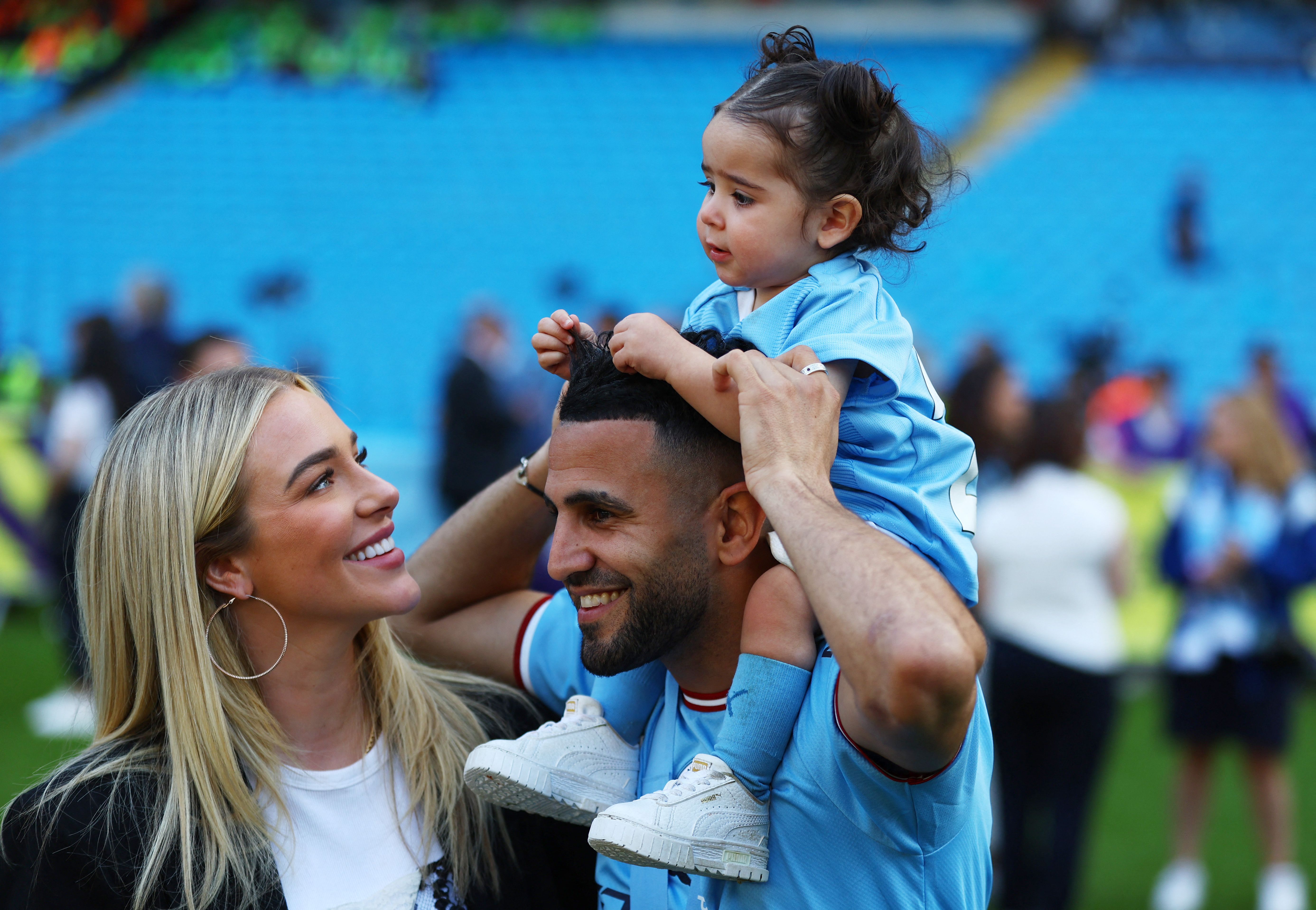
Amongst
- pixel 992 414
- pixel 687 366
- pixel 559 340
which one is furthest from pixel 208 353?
pixel 687 366

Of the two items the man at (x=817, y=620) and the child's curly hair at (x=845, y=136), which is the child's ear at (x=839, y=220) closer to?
the child's curly hair at (x=845, y=136)

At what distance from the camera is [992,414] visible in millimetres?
5156

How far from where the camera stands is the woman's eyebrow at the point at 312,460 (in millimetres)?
2049

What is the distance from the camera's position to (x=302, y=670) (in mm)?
2156

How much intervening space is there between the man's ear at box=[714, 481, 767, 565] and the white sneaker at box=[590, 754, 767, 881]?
1.08 feet

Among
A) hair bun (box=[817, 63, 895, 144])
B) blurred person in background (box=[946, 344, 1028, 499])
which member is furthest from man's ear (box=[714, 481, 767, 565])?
blurred person in background (box=[946, 344, 1028, 499])

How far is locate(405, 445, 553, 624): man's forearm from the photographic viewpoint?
245cm

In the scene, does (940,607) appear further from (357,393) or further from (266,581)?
(357,393)

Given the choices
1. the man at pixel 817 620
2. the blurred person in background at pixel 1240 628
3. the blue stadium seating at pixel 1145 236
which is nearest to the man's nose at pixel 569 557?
the man at pixel 817 620

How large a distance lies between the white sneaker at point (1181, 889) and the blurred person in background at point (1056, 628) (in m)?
0.53

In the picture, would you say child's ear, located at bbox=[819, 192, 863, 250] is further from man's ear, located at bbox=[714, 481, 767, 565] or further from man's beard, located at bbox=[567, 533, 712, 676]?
man's beard, located at bbox=[567, 533, 712, 676]

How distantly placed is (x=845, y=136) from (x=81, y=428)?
20.1 feet

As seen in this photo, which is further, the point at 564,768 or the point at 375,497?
the point at 375,497

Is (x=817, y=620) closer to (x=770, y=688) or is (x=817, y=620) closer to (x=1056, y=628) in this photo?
(x=770, y=688)
